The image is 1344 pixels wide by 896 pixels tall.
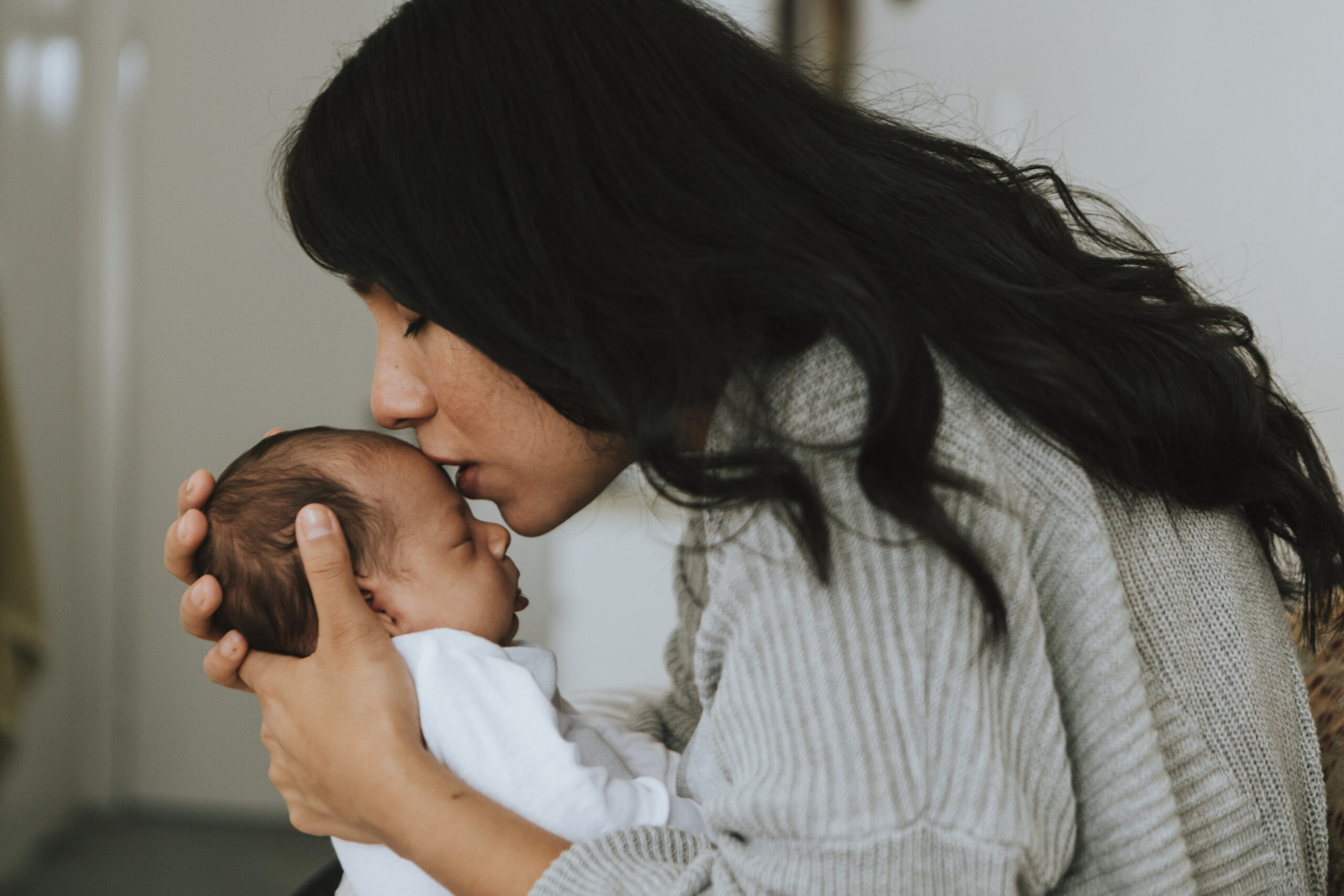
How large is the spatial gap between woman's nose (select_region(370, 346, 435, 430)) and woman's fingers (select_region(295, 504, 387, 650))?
11cm

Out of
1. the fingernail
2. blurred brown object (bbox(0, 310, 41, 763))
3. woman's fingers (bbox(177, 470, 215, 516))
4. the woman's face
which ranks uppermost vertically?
the woman's face

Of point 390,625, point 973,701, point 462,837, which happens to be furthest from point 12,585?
point 973,701

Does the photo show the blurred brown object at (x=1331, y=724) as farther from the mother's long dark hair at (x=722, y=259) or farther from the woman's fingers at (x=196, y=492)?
the woman's fingers at (x=196, y=492)

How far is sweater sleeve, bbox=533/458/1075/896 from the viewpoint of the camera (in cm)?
53

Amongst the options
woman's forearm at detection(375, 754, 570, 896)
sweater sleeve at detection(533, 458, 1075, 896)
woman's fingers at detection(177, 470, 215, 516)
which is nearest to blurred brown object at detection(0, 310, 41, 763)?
woman's fingers at detection(177, 470, 215, 516)

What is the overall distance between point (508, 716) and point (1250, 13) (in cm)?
175

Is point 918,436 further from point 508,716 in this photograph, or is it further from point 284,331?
point 284,331

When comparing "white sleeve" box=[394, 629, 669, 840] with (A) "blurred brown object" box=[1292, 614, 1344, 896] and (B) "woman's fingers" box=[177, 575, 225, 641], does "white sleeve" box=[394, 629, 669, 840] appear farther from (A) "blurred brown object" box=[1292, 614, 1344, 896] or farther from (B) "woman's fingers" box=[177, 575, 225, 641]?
(A) "blurred brown object" box=[1292, 614, 1344, 896]

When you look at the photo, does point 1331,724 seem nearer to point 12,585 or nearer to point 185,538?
point 185,538

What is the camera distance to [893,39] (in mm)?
1921

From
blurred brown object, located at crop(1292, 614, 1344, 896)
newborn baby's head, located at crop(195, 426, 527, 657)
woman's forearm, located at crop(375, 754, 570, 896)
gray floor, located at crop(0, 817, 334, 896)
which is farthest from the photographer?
gray floor, located at crop(0, 817, 334, 896)

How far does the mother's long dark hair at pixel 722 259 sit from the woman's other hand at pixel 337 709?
0.88 feet

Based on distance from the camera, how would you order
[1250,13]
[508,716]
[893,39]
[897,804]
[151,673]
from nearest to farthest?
[897,804]
[508,716]
[1250,13]
[893,39]
[151,673]

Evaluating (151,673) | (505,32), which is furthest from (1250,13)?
(151,673)
